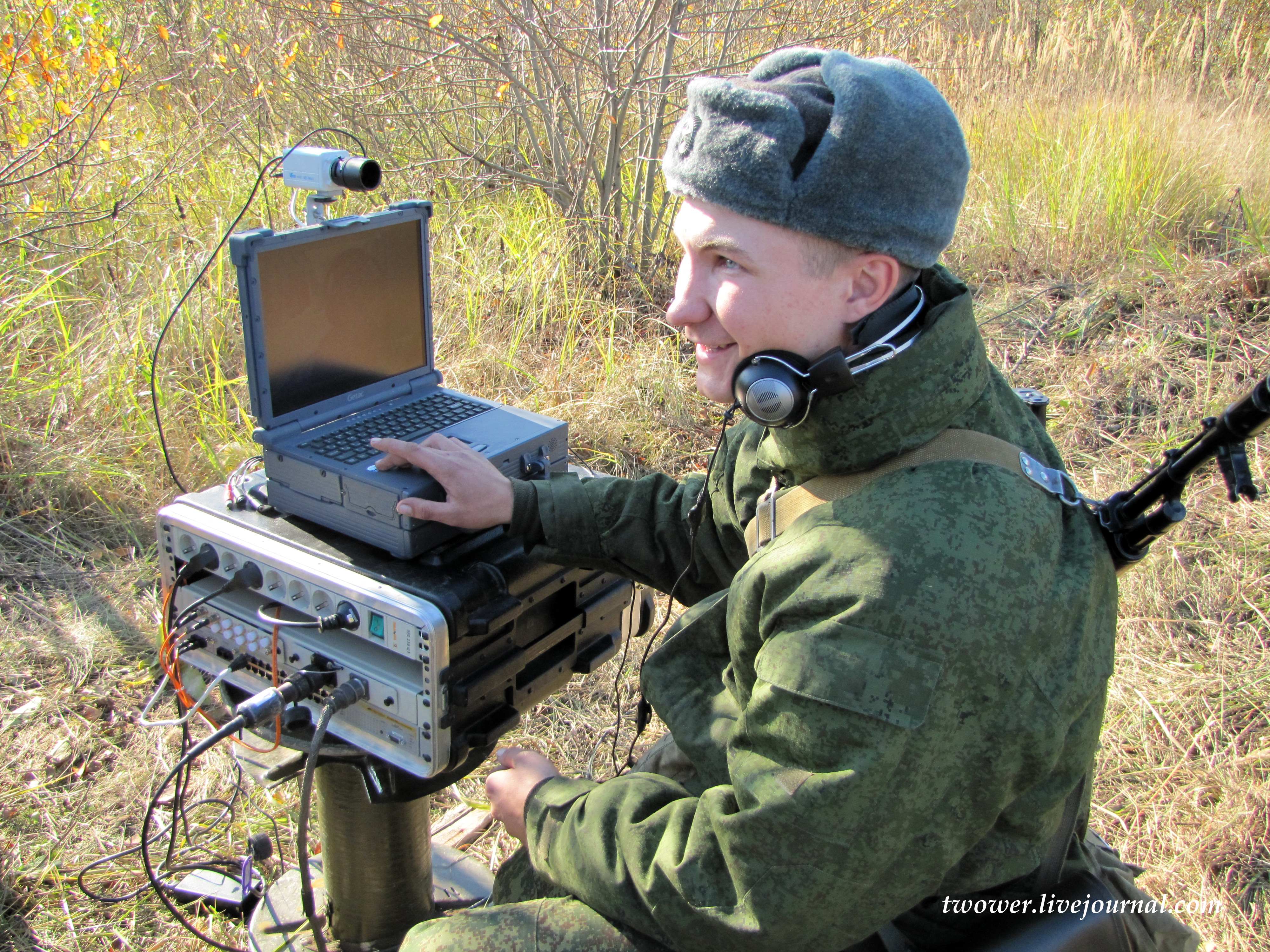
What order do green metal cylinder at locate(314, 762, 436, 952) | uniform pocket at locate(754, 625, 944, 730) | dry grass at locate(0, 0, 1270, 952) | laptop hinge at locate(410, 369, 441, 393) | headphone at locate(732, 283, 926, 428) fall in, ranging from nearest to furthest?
uniform pocket at locate(754, 625, 944, 730), headphone at locate(732, 283, 926, 428), green metal cylinder at locate(314, 762, 436, 952), laptop hinge at locate(410, 369, 441, 393), dry grass at locate(0, 0, 1270, 952)

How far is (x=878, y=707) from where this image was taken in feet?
3.91

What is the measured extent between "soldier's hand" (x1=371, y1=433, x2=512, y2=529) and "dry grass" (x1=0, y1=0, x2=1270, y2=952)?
1.17m

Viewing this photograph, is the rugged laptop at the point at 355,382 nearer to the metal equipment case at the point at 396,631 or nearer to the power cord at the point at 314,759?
the metal equipment case at the point at 396,631

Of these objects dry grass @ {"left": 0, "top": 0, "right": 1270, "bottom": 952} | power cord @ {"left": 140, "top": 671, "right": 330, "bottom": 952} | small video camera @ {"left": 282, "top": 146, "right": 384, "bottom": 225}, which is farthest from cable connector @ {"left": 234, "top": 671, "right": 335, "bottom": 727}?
dry grass @ {"left": 0, "top": 0, "right": 1270, "bottom": 952}

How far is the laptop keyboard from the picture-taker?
1728mm

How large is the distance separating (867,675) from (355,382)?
1.13 meters

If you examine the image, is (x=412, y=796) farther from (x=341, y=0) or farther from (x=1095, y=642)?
(x=341, y=0)

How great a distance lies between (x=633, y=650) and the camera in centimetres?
313

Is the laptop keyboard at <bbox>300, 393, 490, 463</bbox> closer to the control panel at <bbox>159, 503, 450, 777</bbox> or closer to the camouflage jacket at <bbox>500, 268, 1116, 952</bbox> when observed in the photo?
the control panel at <bbox>159, 503, 450, 777</bbox>

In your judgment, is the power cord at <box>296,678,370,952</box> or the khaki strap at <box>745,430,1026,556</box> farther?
the power cord at <box>296,678,370,952</box>

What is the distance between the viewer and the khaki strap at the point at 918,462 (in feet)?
4.51

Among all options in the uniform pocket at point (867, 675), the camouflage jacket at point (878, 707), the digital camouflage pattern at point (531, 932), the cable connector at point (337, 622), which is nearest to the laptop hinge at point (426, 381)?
the cable connector at point (337, 622)

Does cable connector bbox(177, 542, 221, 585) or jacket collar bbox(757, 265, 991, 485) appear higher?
jacket collar bbox(757, 265, 991, 485)

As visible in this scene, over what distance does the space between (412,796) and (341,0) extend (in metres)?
3.98
